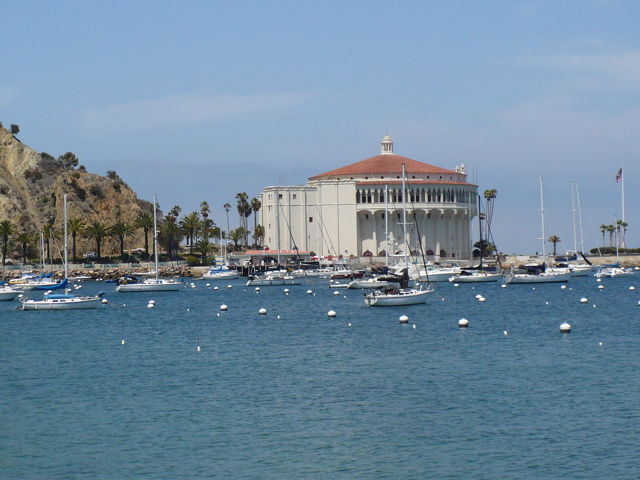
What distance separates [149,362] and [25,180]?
134 m

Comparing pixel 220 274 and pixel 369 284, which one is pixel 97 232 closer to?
pixel 220 274

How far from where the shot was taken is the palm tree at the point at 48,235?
144812 mm

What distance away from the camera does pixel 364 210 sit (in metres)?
155

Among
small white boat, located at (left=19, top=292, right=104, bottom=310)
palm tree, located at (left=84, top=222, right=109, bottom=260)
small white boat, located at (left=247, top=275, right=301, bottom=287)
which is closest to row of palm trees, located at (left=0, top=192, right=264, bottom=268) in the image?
palm tree, located at (left=84, top=222, right=109, bottom=260)

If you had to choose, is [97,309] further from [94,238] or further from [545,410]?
[94,238]

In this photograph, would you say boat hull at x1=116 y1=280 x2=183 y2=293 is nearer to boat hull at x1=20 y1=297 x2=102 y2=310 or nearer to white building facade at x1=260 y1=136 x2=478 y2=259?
boat hull at x1=20 y1=297 x2=102 y2=310

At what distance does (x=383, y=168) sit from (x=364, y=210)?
8.72 m

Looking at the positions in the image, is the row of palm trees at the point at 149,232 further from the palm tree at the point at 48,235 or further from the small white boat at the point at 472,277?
the small white boat at the point at 472,277

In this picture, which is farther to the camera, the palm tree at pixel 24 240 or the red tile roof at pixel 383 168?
the red tile roof at pixel 383 168

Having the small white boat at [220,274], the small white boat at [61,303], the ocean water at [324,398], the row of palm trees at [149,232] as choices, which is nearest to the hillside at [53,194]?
the row of palm trees at [149,232]

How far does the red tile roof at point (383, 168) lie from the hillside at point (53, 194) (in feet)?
119

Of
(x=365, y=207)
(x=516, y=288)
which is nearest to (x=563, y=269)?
(x=516, y=288)

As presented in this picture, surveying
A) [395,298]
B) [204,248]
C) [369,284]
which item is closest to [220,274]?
[204,248]

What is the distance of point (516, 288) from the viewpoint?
333 feet
